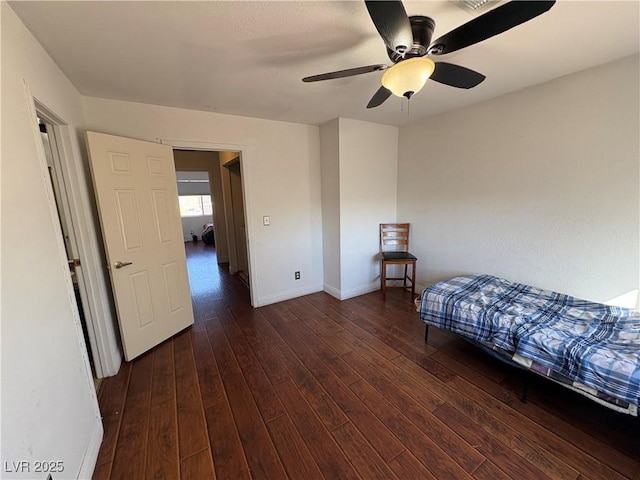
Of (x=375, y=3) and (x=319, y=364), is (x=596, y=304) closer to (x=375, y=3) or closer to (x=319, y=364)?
(x=319, y=364)

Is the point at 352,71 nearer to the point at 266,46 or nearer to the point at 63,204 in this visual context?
the point at 266,46

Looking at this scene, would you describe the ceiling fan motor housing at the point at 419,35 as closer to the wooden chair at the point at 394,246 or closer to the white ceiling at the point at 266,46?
the white ceiling at the point at 266,46

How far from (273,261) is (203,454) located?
2210mm

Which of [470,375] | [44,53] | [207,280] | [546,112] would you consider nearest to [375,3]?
[44,53]

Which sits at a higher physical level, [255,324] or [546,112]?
[546,112]

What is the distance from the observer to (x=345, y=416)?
1712 mm

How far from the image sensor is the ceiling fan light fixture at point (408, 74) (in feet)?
4.35

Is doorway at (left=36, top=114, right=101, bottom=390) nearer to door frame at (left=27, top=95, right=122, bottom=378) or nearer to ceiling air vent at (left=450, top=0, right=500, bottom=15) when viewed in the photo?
door frame at (left=27, top=95, right=122, bottom=378)

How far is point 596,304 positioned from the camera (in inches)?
80.4

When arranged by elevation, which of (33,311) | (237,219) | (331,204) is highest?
(331,204)

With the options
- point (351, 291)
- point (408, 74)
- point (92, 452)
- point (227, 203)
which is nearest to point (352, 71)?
point (408, 74)

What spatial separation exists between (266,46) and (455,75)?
1.17 metres

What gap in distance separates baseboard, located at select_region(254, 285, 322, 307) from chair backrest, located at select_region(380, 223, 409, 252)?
1152 mm

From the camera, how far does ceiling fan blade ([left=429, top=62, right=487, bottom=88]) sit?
4.91 feet
